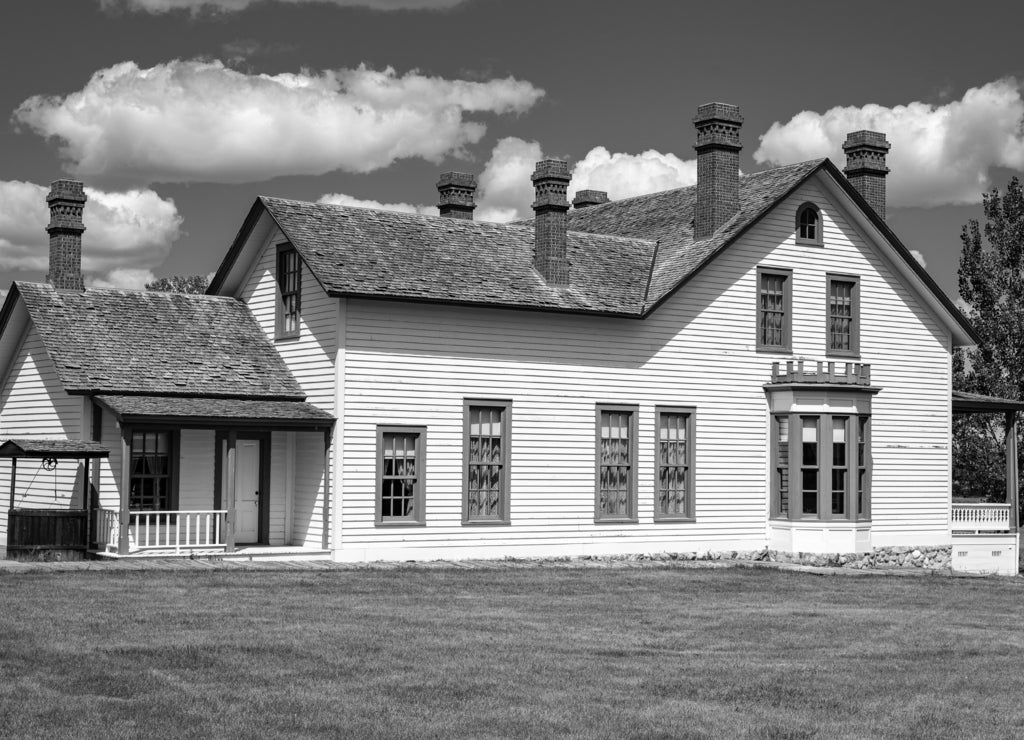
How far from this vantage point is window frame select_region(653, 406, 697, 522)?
1158 inches

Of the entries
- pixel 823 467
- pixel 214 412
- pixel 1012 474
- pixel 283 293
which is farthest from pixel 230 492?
pixel 1012 474

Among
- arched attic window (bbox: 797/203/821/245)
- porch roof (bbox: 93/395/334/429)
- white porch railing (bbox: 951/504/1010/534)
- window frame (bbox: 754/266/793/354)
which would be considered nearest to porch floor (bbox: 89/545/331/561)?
porch roof (bbox: 93/395/334/429)

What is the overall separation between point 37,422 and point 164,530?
3837mm

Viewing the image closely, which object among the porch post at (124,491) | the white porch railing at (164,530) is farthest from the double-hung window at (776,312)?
the porch post at (124,491)

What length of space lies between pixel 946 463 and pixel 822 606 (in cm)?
1272

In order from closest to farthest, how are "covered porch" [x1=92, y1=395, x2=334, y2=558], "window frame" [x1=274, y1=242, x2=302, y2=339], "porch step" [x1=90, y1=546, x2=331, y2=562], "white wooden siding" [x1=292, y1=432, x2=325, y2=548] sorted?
1. "porch step" [x1=90, y1=546, x2=331, y2=562]
2. "covered porch" [x1=92, y1=395, x2=334, y2=558]
3. "white wooden siding" [x1=292, y1=432, x2=325, y2=548]
4. "window frame" [x1=274, y1=242, x2=302, y2=339]

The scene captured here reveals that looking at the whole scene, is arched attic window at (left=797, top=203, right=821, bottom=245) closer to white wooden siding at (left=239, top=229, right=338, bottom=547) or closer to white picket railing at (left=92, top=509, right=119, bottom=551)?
white wooden siding at (left=239, top=229, right=338, bottom=547)

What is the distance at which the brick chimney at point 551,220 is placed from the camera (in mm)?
29094

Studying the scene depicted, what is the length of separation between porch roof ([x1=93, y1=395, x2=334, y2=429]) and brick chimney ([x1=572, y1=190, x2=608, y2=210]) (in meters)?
15.2

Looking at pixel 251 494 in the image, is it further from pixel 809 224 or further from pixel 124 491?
pixel 809 224

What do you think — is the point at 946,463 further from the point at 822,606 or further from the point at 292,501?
the point at 292,501

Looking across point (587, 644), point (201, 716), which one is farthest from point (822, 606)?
point (201, 716)

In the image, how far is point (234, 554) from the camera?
25438 millimetres

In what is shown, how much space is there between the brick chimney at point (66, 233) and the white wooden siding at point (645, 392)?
6.24 m
